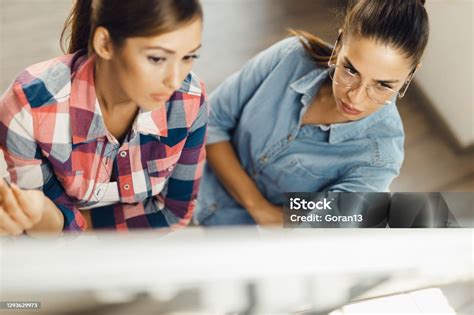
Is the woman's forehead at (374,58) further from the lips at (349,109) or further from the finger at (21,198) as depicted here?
the finger at (21,198)

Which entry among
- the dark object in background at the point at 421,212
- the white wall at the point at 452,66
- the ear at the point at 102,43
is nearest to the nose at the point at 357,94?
the white wall at the point at 452,66

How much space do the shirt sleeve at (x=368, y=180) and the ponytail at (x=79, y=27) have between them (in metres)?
0.49

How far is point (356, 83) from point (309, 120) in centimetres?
11

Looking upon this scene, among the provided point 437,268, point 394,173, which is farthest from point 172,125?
point 437,268

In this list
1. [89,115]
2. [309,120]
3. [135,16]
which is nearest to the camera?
[135,16]

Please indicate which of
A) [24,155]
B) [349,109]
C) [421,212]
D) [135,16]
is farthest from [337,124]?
[24,155]

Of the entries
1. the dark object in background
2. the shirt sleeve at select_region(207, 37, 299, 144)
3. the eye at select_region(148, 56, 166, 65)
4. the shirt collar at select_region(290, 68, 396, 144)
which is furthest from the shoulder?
the dark object in background

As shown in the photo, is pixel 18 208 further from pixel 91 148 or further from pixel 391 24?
pixel 391 24

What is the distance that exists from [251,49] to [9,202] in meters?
0.48

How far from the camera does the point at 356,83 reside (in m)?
0.95

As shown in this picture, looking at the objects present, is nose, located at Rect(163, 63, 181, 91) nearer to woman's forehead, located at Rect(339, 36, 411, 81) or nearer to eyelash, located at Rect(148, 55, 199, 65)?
eyelash, located at Rect(148, 55, 199, 65)

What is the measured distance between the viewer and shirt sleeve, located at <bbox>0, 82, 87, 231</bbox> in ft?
2.84

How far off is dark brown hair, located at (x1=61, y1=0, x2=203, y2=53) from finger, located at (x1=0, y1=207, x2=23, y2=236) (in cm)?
33

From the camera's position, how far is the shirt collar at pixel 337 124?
0.99 meters
